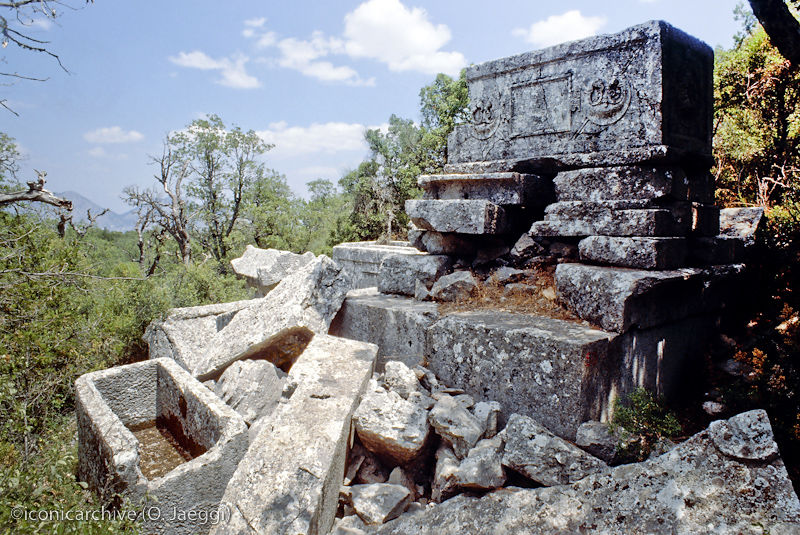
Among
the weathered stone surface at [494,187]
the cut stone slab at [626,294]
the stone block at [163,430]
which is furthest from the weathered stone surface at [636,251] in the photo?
the stone block at [163,430]

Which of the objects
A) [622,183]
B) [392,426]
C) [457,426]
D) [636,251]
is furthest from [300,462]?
[622,183]

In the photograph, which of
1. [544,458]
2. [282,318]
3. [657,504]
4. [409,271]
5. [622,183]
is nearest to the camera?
[657,504]

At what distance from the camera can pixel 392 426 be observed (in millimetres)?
3002

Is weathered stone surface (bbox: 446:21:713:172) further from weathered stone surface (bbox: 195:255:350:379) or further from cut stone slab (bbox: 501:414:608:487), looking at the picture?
cut stone slab (bbox: 501:414:608:487)

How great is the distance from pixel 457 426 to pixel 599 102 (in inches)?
104

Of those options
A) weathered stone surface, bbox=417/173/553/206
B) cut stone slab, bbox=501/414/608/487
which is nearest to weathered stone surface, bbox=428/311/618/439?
cut stone slab, bbox=501/414/608/487

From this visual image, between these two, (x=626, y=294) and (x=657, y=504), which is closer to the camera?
(x=657, y=504)

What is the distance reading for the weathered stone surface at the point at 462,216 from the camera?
4.16 m

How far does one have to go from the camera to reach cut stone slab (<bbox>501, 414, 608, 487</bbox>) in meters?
2.47

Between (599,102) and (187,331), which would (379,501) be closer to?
(599,102)

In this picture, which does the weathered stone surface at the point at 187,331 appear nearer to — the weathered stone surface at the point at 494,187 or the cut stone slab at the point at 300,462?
the cut stone slab at the point at 300,462

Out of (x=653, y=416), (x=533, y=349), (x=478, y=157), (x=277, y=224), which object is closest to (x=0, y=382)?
(x=533, y=349)

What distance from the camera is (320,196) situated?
23719mm

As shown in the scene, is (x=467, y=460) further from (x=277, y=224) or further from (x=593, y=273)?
(x=277, y=224)
